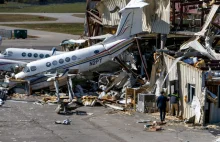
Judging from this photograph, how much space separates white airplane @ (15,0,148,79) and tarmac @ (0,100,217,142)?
4903 millimetres

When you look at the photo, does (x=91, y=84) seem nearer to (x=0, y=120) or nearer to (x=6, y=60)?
(x=6, y=60)

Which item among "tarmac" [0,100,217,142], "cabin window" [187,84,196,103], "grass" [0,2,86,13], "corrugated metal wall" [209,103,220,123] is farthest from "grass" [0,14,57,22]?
"corrugated metal wall" [209,103,220,123]

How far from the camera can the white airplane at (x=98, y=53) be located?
32.2 m

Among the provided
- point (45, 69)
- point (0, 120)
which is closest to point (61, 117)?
point (0, 120)

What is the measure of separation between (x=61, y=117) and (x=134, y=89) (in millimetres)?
4957

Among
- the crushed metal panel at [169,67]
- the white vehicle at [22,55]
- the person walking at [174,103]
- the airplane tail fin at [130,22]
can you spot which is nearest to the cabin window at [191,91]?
the person walking at [174,103]

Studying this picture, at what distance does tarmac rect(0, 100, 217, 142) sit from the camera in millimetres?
21609

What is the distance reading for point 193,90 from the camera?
24.8 meters

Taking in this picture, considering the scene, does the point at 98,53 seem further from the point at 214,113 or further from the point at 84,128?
the point at 214,113

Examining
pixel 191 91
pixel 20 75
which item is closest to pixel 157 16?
pixel 20 75

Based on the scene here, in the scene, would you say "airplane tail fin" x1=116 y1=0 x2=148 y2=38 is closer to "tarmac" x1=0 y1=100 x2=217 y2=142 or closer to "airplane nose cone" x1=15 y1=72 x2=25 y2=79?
"airplane nose cone" x1=15 y1=72 x2=25 y2=79

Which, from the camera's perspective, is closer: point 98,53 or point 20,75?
point 20,75

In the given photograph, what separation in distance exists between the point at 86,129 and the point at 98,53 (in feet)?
33.4

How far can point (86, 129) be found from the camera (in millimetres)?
23266
